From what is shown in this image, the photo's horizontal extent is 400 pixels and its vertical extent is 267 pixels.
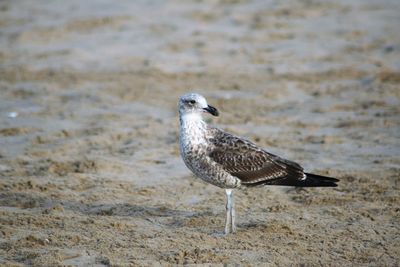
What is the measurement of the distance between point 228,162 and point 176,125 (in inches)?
127

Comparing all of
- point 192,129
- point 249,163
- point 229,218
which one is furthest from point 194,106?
point 229,218

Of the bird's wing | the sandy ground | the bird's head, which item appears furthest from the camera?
the bird's head

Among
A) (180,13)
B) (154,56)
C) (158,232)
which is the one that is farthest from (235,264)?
(180,13)

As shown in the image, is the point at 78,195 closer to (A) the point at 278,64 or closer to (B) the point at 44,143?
(B) the point at 44,143

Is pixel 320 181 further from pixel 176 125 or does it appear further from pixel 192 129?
pixel 176 125

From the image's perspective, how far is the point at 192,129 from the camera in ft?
23.2

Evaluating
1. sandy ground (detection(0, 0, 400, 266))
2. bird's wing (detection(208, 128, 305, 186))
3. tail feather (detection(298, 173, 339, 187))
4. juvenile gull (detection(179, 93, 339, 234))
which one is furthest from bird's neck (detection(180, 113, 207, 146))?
tail feather (detection(298, 173, 339, 187))

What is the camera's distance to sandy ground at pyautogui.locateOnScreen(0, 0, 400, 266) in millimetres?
6719

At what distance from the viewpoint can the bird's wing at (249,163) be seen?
23.1 ft

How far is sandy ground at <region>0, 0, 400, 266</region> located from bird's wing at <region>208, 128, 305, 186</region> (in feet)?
1.44

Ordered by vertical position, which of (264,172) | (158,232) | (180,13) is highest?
(180,13)

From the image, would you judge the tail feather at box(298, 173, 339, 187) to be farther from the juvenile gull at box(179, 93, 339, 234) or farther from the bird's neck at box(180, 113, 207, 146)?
the bird's neck at box(180, 113, 207, 146)

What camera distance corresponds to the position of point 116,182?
8227 millimetres

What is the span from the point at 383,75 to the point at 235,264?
6.46m
